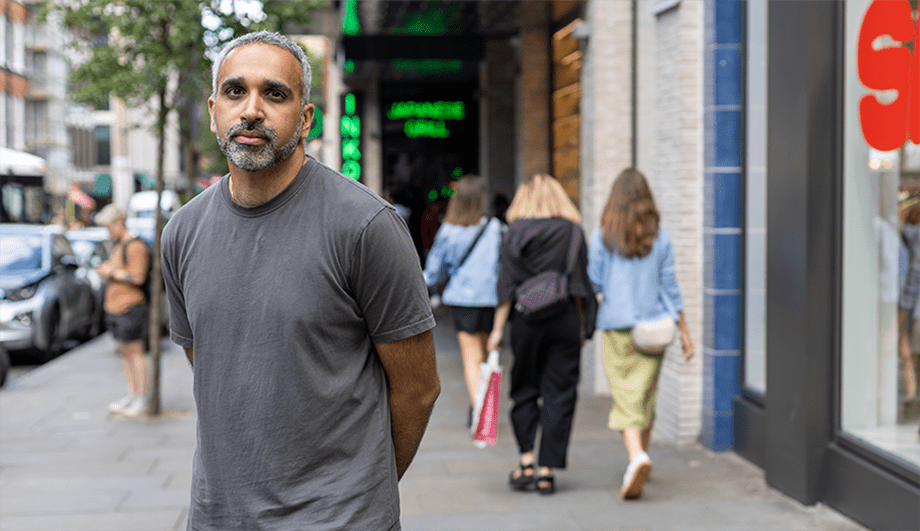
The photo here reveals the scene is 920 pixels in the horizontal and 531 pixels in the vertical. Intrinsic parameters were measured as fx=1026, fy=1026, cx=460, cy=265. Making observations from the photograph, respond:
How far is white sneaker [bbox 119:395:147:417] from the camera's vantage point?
898cm

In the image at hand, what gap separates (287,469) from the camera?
216 cm

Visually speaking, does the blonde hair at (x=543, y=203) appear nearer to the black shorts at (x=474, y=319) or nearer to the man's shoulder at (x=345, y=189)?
the black shorts at (x=474, y=319)

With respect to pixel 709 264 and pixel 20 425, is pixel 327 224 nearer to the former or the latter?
pixel 709 264

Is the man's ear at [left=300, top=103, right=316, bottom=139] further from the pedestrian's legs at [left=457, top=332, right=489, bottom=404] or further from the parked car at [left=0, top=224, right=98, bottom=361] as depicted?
the parked car at [left=0, top=224, right=98, bottom=361]

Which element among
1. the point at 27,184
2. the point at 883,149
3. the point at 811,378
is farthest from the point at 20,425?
the point at 27,184

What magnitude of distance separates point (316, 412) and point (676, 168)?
5474 millimetres

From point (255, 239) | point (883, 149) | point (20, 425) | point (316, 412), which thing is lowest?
point (20, 425)

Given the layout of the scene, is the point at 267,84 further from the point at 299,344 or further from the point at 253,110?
the point at 299,344

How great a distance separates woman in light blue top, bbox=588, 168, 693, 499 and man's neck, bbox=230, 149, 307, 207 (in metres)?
3.84

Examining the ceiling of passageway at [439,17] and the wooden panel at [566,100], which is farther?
the ceiling of passageway at [439,17]

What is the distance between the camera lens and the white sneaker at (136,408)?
8.98 m

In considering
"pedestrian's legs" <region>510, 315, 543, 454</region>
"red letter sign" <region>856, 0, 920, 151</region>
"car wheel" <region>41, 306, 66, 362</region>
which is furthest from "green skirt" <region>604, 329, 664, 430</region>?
"car wheel" <region>41, 306, 66, 362</region>

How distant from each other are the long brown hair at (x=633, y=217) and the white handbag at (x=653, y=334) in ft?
1.32

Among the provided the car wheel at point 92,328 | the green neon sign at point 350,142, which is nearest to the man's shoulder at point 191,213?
the car wheel at point 92,328
